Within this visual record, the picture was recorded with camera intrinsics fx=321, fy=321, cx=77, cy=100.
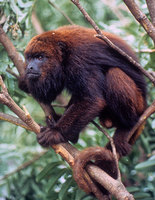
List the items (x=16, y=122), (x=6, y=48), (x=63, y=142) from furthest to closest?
(x=6, y=48)
(x=63, y=142)
(x=16, y=122)

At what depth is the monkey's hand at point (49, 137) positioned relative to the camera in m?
2.99

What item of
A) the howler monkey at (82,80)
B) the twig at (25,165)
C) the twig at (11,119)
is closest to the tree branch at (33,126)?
the twig at (11,119)

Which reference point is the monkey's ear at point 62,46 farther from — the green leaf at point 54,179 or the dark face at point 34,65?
the green leaf at point 54,179

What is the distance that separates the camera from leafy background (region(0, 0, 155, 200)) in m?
3.38

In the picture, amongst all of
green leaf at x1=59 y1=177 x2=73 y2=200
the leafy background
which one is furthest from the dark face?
green leaf at x1=59 y1=177 x2=73 y2=200

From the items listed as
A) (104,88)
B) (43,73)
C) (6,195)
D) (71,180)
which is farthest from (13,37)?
(6,195)

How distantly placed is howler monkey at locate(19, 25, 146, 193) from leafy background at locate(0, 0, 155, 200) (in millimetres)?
238

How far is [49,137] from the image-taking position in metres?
3.05

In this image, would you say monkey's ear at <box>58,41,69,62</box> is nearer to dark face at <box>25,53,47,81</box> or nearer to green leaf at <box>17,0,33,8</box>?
dark face at <box>25,53,47,81</box>

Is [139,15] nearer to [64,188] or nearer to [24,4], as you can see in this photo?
[24,4]

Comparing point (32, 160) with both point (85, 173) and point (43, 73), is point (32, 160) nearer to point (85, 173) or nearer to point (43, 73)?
point (43, 73)

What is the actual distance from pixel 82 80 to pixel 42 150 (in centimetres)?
196

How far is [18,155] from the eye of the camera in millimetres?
4492

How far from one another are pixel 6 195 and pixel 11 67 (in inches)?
75.1
